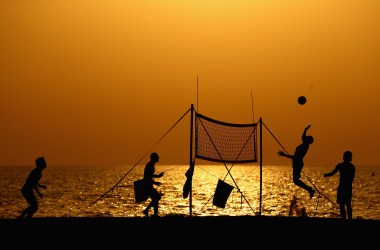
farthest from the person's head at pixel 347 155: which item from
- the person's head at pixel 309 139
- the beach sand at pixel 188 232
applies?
the beach sand at pixel 188 232

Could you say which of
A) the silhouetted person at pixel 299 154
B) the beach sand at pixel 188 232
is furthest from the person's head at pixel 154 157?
the silhouetted person at pixel 299 154

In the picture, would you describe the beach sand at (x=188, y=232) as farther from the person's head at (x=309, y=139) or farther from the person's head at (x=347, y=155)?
the person's head at (x=309, y=139)

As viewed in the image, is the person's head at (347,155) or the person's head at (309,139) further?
the person's head at (309,139)

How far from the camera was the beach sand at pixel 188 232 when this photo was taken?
13.5m

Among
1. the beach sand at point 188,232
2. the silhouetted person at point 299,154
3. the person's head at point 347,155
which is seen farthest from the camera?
the silhouetted person at point 299,154

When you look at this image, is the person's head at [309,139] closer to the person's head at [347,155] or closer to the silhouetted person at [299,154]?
the silhouetted person at [299,154]

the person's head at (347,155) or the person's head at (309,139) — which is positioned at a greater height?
the person's head at (309,139)

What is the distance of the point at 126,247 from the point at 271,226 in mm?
3862

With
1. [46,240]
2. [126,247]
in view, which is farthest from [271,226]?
[46,240]

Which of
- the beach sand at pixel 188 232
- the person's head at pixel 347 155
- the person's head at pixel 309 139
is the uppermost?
the person's head at pixel 309 139

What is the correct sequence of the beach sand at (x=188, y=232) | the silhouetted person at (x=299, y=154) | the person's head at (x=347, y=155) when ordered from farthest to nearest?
the silhouetted person at (x=299, y=154) < the person's head at (x=347, y=155) < the beach sand at (x=188, y=232)

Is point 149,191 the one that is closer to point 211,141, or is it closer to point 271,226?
point 211,141

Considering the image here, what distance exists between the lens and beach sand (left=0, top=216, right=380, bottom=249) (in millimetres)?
13469

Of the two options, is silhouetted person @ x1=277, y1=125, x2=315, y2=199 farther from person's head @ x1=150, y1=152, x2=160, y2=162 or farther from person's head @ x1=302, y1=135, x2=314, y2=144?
person's head @ x1=150, y1=152, x2=160, y2=162
